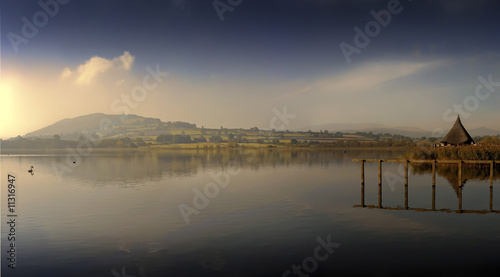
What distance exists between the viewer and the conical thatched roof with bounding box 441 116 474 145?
6134 cm

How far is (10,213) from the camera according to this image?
25.2 m

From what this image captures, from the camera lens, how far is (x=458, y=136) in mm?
62156

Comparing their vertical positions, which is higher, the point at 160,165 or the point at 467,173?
the point at 467,173

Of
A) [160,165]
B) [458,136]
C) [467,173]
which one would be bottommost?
[160,165]

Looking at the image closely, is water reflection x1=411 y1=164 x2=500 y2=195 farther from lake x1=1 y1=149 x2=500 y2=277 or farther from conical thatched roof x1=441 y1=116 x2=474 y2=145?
conical thatched roof x1=441 y1=116 x2=474 y2=145

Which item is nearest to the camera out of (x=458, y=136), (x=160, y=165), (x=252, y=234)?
(x=252, y=234)

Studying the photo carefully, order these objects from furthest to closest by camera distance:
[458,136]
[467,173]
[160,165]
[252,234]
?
[160,165] → [458,136] → [467,173] → [252,234]

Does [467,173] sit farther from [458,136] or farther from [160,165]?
[160,165]

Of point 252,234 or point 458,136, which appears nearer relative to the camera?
point 252,234

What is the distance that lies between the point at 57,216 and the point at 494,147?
154 ft

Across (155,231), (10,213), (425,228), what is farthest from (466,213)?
(10,213)

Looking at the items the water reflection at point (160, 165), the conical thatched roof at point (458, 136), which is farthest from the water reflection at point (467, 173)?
the water reflection at point (160, 165)

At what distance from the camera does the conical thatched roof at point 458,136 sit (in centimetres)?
6134

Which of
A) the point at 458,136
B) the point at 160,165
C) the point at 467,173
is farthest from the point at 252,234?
the point at 458,136
